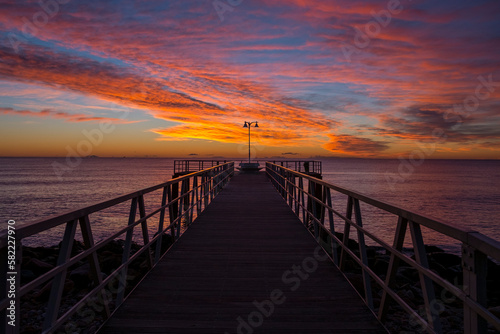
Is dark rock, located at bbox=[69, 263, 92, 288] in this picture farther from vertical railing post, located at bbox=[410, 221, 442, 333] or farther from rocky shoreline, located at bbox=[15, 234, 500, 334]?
vertical railing post, located at bbox=[410, 221, 442, 333]

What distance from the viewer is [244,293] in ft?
13.0

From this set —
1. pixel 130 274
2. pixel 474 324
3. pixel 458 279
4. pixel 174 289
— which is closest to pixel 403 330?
pixel 174 289

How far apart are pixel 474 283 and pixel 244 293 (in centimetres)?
→ 259

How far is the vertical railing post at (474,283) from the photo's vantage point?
1812mm

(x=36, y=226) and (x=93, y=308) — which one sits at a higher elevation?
(x=36, y=226)

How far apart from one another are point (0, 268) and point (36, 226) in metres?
0.47

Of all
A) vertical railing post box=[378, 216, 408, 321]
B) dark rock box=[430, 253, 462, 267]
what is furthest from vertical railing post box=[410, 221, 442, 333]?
dark rock box=[430, 253, 462, 267]

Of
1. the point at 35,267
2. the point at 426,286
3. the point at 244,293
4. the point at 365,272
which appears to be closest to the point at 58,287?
the point at 244,293

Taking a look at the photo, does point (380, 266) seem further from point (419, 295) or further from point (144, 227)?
point (144, 227)

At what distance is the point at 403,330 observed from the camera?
6.48 metres

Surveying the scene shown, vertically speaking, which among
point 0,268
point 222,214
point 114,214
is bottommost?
point 114,214

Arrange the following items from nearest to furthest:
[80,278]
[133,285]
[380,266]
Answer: [80,278] < [133,285] < [380,266]

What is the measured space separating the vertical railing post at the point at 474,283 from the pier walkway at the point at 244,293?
1335 millimetres

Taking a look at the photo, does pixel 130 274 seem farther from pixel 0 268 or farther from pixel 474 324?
pixel 474 324
